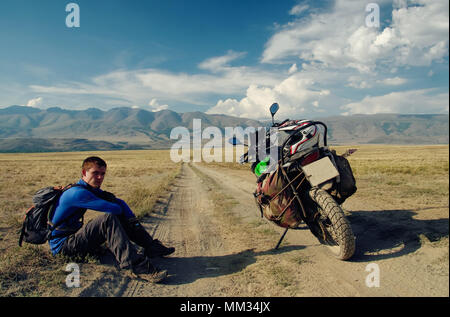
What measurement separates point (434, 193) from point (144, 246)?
9.26 meters

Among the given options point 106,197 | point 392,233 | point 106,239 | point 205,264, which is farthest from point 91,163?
point 392,233

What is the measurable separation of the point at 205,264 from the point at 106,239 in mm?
1700

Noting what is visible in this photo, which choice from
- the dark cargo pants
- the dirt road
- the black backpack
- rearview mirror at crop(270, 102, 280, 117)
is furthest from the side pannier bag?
the black backpack

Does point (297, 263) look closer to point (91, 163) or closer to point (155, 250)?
point (155, 250)

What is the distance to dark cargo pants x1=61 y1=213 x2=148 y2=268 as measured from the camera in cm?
375

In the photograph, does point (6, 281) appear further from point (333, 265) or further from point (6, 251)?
point (333, 265)

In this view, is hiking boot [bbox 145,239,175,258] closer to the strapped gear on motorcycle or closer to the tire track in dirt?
the tire track in dirt

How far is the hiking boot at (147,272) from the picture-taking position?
371 centimetres

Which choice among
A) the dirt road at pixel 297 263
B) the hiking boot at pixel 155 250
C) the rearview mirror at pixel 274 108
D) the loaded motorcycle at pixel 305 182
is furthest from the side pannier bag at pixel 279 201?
the hiking boot at pixel 155 250

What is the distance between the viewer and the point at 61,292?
335cm

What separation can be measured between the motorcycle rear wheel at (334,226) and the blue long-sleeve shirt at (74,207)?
10.7 feet

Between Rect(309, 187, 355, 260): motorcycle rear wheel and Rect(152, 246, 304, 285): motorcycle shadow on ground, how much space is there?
29.5 inches

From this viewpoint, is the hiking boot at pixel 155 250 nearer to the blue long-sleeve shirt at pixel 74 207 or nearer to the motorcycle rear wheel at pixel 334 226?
the blue long-sleeve shirt at pixel 74 207
